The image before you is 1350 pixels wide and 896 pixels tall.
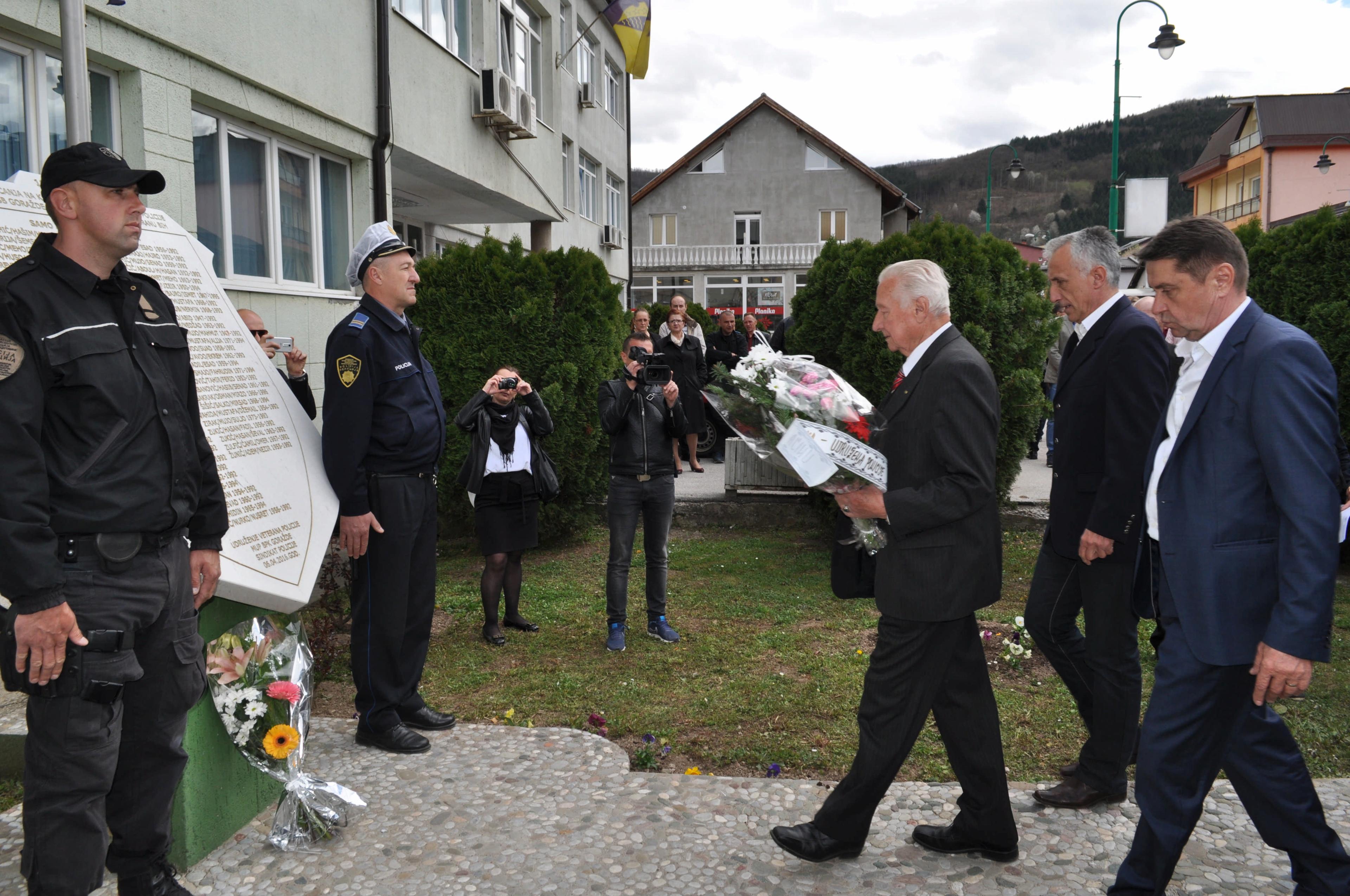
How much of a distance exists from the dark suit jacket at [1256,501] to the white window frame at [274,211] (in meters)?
6.82

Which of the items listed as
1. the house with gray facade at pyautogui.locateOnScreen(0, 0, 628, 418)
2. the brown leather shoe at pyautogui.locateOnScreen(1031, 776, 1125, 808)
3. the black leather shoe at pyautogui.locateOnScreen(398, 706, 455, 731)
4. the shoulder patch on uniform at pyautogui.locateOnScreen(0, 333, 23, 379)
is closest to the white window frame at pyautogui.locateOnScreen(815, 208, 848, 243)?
Answer: the house with gray facade at pyautogui.locateOnScreen(0, 0, 628, 418)

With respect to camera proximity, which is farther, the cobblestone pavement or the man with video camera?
the man with video camera

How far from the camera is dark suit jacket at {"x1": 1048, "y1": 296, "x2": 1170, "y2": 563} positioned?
3744mm

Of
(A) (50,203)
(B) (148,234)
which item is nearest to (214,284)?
(B) (148,234)

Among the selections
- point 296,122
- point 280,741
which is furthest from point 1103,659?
point 296,122

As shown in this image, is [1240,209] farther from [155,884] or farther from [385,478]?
[155,884]

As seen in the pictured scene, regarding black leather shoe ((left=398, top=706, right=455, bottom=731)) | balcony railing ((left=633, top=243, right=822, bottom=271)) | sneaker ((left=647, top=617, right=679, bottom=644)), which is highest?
balcony railing ((left=633, top=243, right=822, bottom=271))

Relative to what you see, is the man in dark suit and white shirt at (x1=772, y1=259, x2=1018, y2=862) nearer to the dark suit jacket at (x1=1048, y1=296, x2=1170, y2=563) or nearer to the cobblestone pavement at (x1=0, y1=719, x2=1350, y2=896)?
the cobblestone pavement at (x1=0, y1=719, x2=1350, y2=896)

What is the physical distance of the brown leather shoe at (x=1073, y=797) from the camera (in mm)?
3809

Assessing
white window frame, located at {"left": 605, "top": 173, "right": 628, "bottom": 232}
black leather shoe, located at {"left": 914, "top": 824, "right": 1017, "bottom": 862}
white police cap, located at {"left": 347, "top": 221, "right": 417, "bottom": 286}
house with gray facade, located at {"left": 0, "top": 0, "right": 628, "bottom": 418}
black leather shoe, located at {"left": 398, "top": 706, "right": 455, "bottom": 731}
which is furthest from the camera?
white window frame, located at {"left": 605, "top": 173, "right": 628, "bottom": 232}

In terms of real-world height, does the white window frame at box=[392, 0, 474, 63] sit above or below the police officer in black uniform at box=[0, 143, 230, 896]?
above

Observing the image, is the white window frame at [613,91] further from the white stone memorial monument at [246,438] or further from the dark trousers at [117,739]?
the dark trousers at [117,739]

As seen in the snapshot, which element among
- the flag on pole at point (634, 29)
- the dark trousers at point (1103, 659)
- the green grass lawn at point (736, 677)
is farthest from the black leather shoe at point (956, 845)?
the flag on pole at point (634, 29)

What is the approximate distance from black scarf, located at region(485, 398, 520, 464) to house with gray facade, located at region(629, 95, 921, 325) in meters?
37.9
